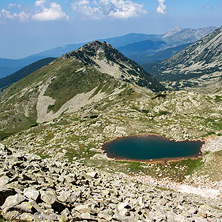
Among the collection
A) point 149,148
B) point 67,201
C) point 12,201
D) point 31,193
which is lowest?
point 149,148

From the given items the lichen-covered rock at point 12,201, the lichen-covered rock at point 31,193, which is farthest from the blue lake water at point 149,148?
the lichen-covered rock at point 12,201

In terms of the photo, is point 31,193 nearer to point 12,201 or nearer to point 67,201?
point 12,201

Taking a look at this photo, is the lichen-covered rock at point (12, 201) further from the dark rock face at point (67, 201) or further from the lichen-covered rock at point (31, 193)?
the lichen-covered rock at point (31, 193)

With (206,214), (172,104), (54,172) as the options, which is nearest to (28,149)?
(54,172)

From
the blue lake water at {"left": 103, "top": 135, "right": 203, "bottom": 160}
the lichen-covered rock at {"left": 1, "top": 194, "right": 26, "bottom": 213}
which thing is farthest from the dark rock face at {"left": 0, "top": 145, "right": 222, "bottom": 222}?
the blue lake water at {"left": 103, "top": 135, "right": 203, "bottom": 160}

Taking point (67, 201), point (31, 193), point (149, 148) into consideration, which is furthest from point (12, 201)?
point (149, 148)

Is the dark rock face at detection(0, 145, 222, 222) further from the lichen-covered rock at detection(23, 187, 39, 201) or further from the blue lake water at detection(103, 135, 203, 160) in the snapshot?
the blue lake water at detection(103, 135, 203, 160)
